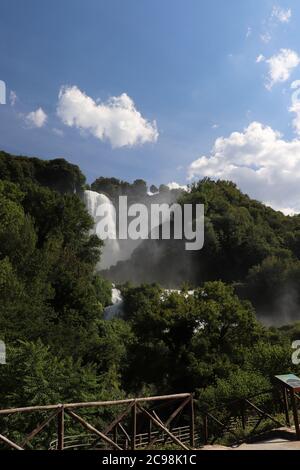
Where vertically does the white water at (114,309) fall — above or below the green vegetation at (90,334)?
below

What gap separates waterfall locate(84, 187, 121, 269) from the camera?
67.9 m

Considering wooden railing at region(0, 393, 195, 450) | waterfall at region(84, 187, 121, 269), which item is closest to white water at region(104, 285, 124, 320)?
waterfall at region(84, 187, 121, 269)

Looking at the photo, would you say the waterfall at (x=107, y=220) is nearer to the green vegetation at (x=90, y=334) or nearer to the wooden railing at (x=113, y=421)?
the green vegetation at (x=90, y=334)

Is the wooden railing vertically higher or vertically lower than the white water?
higher

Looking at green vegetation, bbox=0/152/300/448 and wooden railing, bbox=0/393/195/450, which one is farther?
green vegetation, bbox=0/152/300/448

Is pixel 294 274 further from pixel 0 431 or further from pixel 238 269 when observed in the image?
pixel 0 431

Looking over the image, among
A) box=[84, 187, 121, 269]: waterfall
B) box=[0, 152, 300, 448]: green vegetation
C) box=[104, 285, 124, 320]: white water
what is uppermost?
box=[84, 187, 121, 269]: waterfall

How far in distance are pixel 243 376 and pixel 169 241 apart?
59.6 m

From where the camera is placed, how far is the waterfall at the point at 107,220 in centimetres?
6794

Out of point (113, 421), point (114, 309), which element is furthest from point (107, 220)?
point (113, 421)

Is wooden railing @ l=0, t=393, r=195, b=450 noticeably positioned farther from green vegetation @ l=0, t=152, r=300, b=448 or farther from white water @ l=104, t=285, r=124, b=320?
white water @ l=104, t=285, r=124, b=320

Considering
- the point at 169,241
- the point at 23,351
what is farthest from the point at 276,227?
the point at 23,351

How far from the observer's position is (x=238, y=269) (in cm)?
7125

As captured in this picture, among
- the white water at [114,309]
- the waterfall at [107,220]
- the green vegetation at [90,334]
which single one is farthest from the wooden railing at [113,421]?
the waterfall at [107,220]
